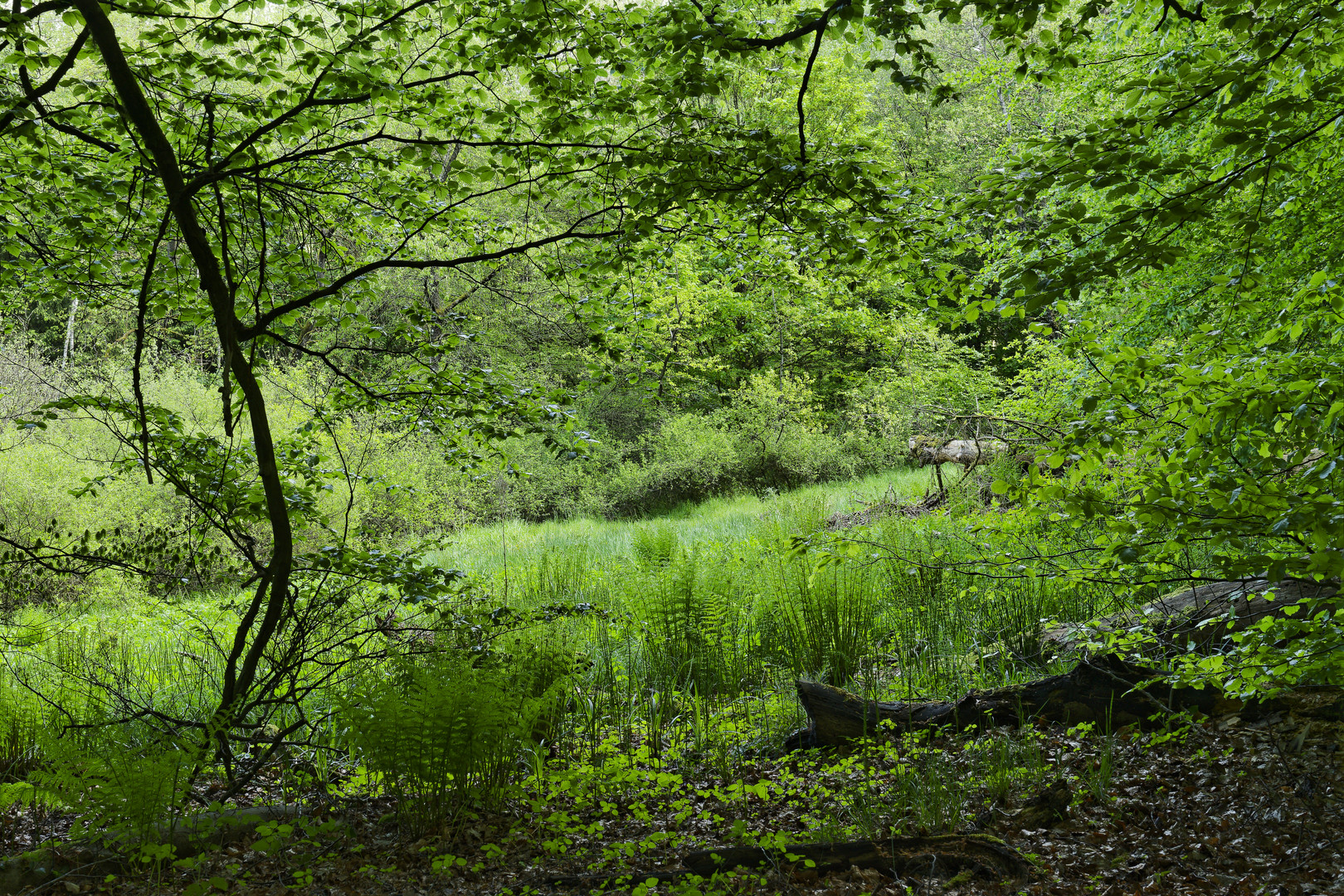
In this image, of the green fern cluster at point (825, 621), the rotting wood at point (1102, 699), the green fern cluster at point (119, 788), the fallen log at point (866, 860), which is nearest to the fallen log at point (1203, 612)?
the rotting wood at point (1102, 699)

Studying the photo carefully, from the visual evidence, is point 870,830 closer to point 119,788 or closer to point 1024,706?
point 1024,706

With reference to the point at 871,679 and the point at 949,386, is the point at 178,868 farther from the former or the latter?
the point at 949,386

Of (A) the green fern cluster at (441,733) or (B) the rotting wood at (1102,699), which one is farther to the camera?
(B) the rotting wood at (1102,699)

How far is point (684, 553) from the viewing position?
19.1 ft

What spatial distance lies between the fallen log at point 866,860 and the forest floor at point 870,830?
4 centimetres

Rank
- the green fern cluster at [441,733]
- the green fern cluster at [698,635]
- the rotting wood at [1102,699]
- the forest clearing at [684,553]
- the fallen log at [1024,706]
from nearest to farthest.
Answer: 1. the forest clearing at [684,553]
2. the green fern cluster at [441,733]
3. the rotting wood at [1102,699]
4. the fallen log at [1024,706]
5. the green fern cluster at [698,635]

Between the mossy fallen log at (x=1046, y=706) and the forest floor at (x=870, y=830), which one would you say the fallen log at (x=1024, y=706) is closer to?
the mossy fallen log at (x=1046, y=706)

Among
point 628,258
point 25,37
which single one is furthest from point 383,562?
point 25,37

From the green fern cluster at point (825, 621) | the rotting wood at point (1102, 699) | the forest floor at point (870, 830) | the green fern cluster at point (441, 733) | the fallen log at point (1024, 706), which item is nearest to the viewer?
the forest floor at point (870, 830)

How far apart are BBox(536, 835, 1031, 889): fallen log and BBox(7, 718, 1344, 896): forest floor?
0.04 metres

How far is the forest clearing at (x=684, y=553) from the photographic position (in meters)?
2.62

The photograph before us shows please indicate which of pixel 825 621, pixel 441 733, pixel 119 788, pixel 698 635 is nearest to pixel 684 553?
pixel 698 635

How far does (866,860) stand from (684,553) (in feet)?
10.1

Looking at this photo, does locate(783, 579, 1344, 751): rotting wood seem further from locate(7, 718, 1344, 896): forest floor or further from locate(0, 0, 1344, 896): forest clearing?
locate(7, 718, 1344, 896): forest floor
